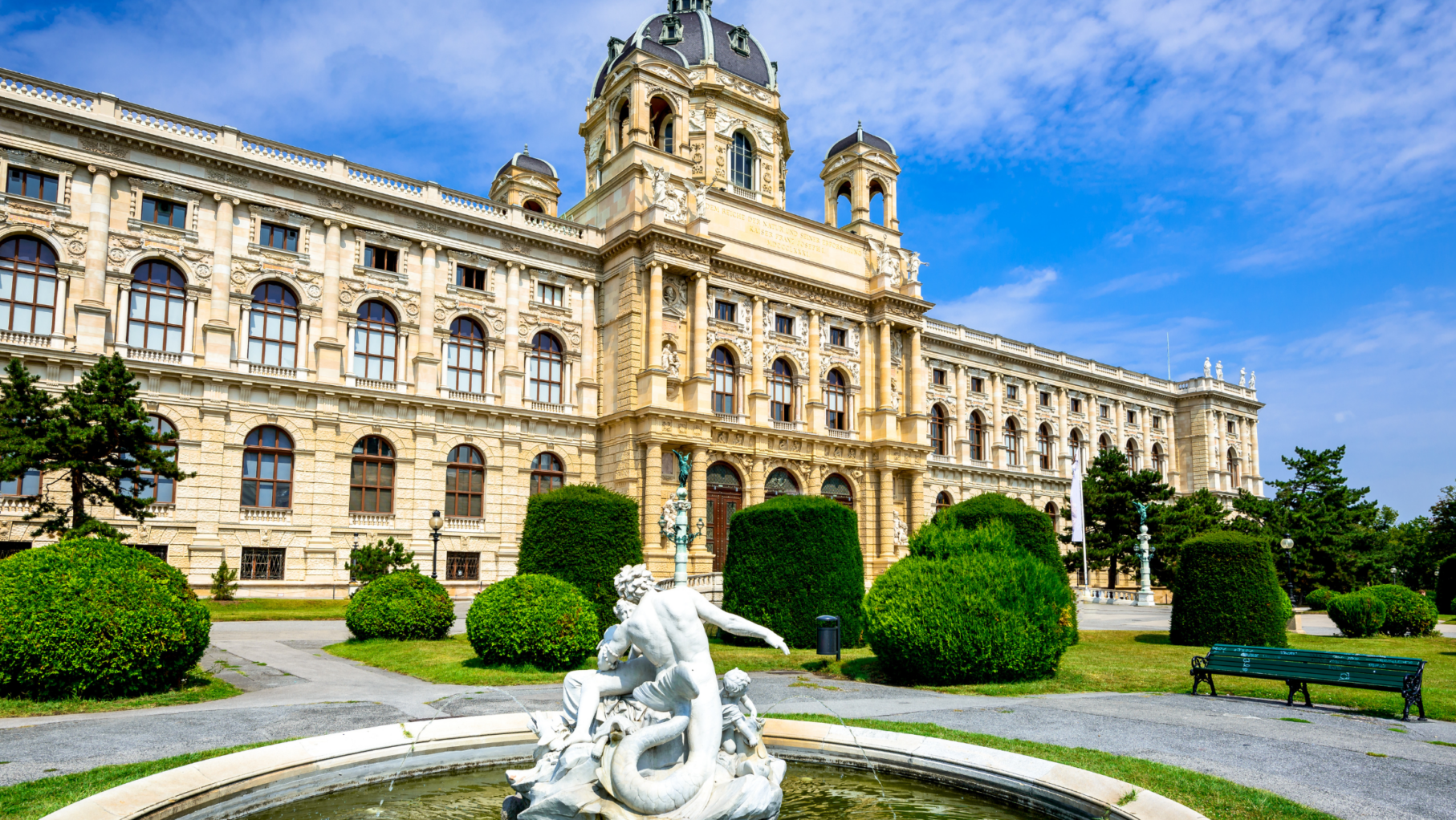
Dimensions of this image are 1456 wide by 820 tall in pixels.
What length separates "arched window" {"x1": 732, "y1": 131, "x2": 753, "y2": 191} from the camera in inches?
1982

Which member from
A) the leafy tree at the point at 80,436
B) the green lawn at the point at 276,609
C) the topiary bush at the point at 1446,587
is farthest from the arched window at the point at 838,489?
the leafy tree at the point at 80,436

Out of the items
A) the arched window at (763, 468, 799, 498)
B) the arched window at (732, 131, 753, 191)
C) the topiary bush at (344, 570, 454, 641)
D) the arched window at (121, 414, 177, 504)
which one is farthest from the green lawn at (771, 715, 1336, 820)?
the arched window at (732, 131, 753, 191)

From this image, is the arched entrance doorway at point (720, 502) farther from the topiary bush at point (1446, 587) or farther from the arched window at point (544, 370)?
the topiary bush at point (1446, 587)

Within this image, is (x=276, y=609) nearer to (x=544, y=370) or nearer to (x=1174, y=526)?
(x=544, y=370)

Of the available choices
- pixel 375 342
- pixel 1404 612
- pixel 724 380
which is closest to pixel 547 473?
pixel 375 342

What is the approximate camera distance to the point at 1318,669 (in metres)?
13.3

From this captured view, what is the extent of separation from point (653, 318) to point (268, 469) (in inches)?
629

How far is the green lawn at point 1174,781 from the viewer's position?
730 cm

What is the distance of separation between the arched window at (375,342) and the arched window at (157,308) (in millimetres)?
5956

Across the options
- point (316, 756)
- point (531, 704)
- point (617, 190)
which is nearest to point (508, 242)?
point (617, 190)

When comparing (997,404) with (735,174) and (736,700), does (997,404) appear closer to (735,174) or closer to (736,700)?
(735,174)

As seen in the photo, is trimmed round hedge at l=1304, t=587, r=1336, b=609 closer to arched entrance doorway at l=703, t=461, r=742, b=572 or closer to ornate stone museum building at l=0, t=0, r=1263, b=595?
ornate stone museum building at l=0, t=0, r=1263, b=595

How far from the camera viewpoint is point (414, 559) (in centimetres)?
3528

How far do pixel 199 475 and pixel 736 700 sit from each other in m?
30.0
